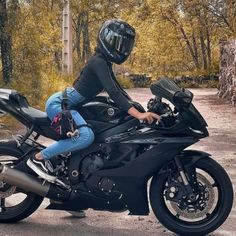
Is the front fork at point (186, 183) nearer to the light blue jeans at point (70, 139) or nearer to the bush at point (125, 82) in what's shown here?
the light blue jeans at point (70, 139)

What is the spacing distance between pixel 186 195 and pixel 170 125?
64cm

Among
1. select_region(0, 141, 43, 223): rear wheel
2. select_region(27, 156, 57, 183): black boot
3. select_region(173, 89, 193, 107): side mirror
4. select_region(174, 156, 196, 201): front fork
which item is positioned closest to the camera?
select_region(173, 89, 193, 107): side mirror

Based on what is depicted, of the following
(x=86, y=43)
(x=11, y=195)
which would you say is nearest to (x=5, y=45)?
(x=11, y=195)

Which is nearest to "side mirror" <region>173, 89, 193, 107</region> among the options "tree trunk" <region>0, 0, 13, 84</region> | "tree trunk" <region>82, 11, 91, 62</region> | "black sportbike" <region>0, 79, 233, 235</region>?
"black sportbike" <region>0, 79, 233, 235</region>

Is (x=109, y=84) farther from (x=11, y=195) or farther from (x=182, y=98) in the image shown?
(x=11, y=195)

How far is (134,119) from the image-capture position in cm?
459

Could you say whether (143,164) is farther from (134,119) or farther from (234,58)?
(234,58)

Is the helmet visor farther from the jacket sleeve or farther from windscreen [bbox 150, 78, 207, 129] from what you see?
windscreen [bbox 150, 78, 207, 129]

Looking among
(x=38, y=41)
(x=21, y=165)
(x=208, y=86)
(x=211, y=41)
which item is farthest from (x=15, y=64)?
(x=211, y=41)

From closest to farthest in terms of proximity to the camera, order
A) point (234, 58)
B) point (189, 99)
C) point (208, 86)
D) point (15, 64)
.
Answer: point (189, 99) < point (15, 64) < point (234, 58) < point (208, 86)

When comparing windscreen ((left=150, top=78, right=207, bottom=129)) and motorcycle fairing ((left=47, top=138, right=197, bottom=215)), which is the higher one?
windscreen ((left=150, top=78, right=207, bottom=129))

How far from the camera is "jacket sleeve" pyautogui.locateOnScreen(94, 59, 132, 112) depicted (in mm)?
4508

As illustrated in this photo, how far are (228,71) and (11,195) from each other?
50.5 ft

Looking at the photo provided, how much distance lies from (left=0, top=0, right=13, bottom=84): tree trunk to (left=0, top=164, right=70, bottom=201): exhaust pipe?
9.20 m
